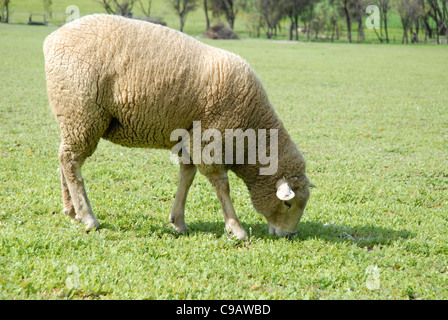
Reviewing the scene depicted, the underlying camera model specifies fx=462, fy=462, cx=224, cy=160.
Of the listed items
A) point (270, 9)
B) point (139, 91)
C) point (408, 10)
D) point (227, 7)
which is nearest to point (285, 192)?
point (139, 91)

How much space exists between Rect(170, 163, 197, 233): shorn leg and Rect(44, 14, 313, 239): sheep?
50cm

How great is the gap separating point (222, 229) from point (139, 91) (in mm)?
2017

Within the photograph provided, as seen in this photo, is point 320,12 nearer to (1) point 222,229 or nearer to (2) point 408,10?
(2) point 408,10

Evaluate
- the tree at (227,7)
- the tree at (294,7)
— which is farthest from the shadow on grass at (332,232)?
the tree at (227,7)

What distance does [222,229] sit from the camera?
18.8ft

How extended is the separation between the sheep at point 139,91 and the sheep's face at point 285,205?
21cm

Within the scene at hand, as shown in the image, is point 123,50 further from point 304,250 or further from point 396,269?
point 396,269

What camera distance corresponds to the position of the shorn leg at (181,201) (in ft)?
18.5

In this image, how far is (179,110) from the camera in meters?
4.97

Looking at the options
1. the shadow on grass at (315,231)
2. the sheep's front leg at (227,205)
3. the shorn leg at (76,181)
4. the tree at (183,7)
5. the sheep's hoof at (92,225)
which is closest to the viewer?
the shorn leg at (76,181)

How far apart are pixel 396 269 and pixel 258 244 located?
1.50 meters

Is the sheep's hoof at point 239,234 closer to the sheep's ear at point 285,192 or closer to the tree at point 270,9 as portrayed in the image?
the sheep's ear at point 285,192

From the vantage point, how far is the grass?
4.22 meters
